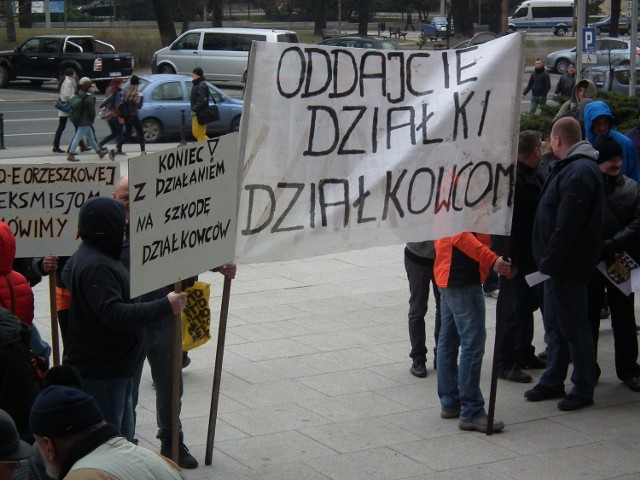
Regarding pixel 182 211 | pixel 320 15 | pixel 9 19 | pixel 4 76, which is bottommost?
pixel 4 76

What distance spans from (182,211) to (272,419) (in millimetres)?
1997

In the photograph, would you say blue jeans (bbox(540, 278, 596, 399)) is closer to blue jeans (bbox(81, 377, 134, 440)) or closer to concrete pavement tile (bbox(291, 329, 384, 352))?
concrete pavement tile (bbox(291, 329, 384, 352))

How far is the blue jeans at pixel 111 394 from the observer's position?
5.18 meters

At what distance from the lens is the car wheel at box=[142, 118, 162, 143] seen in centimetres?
2372

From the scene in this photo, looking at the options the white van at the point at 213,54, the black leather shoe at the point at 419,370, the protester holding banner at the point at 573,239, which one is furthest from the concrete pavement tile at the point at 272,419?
the white van at the point at 213,54

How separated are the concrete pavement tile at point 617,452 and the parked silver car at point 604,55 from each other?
95.1ft

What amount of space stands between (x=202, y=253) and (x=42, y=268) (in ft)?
5.97

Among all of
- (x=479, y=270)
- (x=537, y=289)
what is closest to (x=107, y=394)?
(x=479, y=270)

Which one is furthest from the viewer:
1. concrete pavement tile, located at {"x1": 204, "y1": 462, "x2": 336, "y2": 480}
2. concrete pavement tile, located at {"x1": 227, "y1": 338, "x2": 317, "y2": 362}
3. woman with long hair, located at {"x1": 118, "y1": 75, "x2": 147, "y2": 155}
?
woman with long hair, located at {"x1": 118, "y1": 75, "x2": 147, "y2": 155}

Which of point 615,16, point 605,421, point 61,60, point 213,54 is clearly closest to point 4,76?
point 61,60

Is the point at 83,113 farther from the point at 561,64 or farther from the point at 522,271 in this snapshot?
the point at 561,64

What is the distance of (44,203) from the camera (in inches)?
260

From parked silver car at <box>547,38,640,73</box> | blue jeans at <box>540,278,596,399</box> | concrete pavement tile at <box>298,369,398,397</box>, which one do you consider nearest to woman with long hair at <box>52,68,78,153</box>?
concrete pavement tile at <box>298,369,398,397</box>

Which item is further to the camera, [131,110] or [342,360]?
[131,110]
